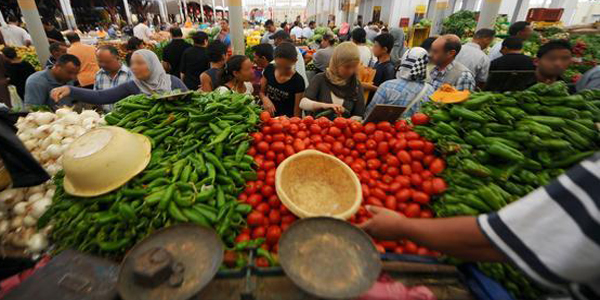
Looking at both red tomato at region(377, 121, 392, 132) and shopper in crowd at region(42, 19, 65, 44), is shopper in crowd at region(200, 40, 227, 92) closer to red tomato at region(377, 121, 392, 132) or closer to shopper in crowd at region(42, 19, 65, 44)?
red tomato at region(377, 121, 392, 132)

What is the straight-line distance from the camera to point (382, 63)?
16.5 ft

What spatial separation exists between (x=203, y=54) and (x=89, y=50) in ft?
7.61

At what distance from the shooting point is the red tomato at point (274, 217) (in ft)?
6.20

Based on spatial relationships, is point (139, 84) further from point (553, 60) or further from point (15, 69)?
point (553, 60)

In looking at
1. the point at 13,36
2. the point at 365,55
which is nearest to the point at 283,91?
the point at 365,55

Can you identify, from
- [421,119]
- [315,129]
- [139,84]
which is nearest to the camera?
[421,119]

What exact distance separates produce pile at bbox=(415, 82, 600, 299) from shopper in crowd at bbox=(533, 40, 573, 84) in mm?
2094

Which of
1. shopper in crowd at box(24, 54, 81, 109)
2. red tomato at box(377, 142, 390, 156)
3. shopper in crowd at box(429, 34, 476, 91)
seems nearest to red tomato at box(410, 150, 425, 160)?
red tomato at box(377, 142, 390, 156)

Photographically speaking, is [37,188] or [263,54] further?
[263,54]

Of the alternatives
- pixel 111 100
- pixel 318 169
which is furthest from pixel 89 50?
pixel 318 169

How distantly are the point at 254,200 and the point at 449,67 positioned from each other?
11.6ft

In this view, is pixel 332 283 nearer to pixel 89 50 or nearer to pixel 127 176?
pixel 127 176

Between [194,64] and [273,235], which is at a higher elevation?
[194,64]

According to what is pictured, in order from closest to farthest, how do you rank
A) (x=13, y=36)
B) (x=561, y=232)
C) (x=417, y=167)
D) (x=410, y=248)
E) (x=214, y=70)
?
1. (x=561, y=232)
2. (x=410, y=248)
3. (x=417, y=167)
4. (x=214, y=70)
5. (x=13, y=36)
